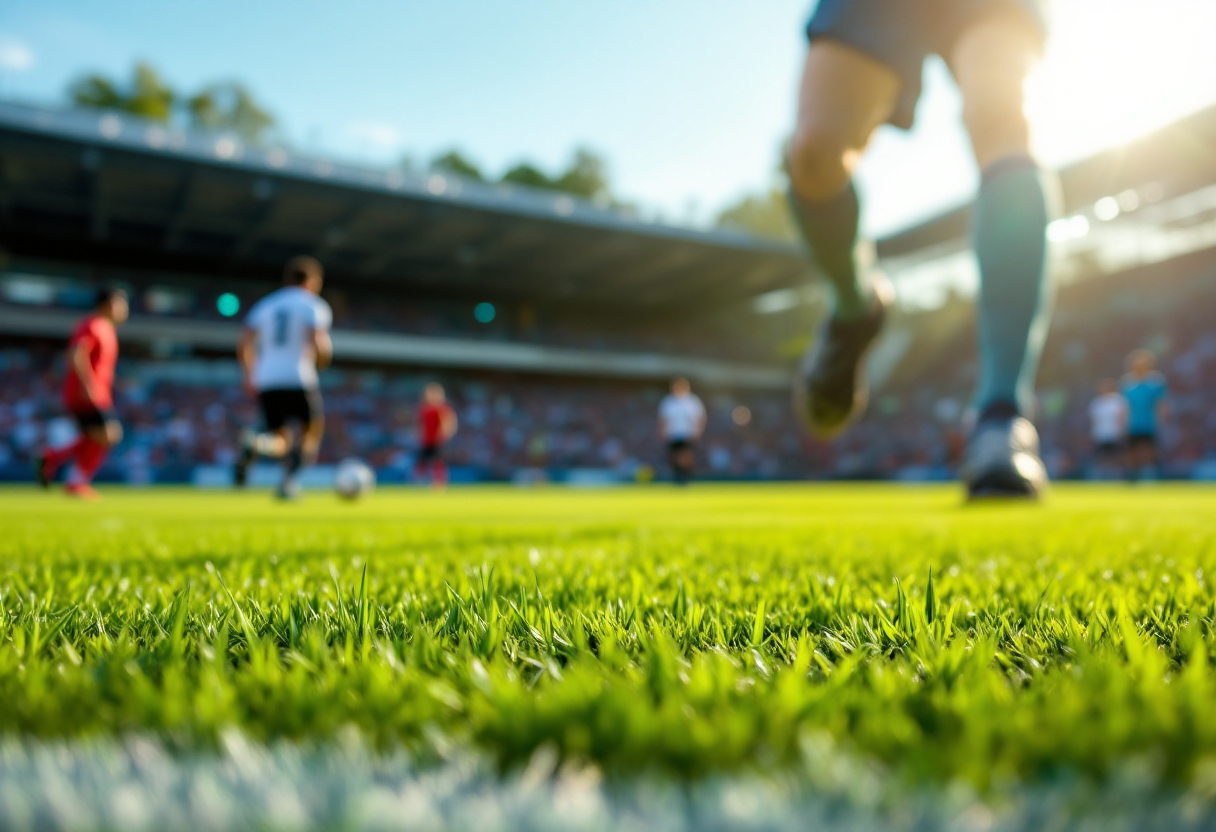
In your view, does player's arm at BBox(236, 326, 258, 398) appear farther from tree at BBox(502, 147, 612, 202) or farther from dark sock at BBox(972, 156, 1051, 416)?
tree at BBox(502, 147, 612, 202)

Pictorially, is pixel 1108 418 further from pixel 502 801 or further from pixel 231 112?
pixel 231 112

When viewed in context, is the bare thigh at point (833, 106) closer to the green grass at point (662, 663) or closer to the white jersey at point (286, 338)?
Answer: the green grass at point (662, 663)

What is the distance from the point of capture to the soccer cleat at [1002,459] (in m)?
2.59

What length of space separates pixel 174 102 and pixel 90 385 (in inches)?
1543

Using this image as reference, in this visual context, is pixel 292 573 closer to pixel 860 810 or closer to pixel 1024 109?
pixel 860 810

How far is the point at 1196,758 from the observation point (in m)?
0.40

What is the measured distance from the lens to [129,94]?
127ft

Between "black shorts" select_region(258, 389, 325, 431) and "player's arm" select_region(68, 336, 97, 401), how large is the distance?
167cm

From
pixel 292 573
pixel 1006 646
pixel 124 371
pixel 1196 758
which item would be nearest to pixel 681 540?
pixel 292 573

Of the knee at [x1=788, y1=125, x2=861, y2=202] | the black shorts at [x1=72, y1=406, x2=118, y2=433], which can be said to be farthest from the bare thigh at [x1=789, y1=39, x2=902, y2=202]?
the black shorts at [x1=72, y1=406, x2=118, y2=433]

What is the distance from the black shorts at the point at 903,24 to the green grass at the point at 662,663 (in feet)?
5.58

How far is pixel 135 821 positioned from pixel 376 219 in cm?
2570

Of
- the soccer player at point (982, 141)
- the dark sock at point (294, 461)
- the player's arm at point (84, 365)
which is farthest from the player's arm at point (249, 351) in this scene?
the soccer player at point (982, 141)

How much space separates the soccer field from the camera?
0.41 m
